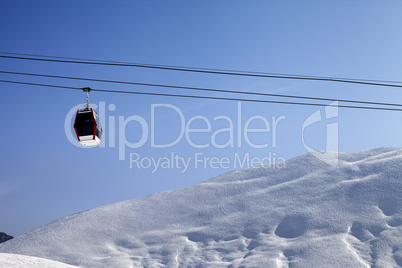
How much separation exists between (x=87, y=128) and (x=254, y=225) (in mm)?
29232

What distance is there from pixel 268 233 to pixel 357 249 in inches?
292

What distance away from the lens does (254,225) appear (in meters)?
39.3

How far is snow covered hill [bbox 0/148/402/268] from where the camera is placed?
34.1m

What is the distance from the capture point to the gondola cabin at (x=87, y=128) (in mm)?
12273

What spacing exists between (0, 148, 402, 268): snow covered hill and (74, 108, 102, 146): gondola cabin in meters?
23.5

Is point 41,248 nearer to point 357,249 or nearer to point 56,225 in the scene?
point 56,225

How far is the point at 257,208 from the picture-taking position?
139 ft

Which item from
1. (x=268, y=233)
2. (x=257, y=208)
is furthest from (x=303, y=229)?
(x=257, y=208)

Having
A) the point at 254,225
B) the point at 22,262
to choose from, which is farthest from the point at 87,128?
the point at 254,225

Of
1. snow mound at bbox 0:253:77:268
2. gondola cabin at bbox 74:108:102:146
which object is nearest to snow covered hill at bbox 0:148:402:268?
snow mound at bbox 0:253:77:268

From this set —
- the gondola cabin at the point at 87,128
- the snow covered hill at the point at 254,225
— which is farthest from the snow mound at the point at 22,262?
the snow covered hill at the point at 254,225

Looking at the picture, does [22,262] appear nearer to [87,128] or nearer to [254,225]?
[87,128]

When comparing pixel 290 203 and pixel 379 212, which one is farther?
pixel 290 203

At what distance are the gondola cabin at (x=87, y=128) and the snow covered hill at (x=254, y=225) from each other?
77.0 ft
